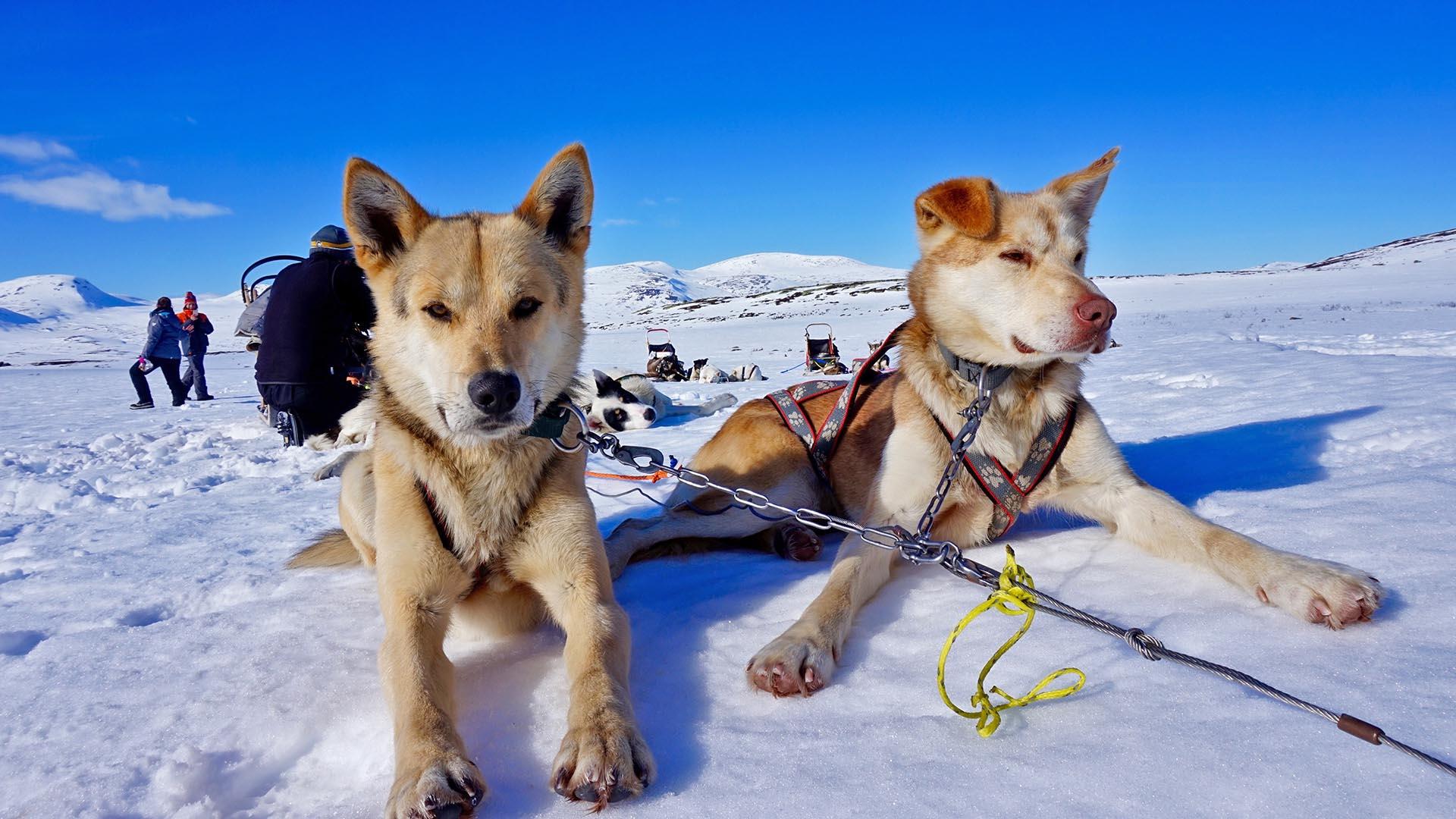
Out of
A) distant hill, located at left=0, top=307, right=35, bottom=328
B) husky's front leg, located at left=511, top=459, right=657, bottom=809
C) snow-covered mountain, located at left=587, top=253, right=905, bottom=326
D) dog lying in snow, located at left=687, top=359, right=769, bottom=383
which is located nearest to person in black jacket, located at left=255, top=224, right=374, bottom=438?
husky's front leg, located at left=511, top=459, right=657, bottom=809

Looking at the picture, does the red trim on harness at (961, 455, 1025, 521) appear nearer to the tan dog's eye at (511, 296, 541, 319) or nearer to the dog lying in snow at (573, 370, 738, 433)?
the tan dog's eye at (511, 296, 541, 319)

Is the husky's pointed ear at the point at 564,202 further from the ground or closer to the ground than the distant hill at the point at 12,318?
closer to the ground

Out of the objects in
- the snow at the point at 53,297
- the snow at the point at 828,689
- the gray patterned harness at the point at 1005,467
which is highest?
the snow at the point at 53,297

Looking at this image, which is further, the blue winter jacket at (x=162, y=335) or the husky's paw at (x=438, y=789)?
the blue winter jacket at (x=162, y=335)

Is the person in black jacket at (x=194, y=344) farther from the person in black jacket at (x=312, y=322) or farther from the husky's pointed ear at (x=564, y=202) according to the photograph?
the husky's pointed ear at (x=564, y=202)

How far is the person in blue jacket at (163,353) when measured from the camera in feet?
44.4

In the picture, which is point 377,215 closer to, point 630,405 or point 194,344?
point 630,405

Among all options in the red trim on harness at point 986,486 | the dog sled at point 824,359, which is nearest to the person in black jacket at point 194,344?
the dog sled at point 824,359

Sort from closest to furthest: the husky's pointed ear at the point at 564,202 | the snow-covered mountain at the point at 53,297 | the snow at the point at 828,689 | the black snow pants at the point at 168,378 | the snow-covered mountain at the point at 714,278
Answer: the snow at the point at 828,689
the husky's pointed ear at the point at 564,202
the black snow pants at the point at 168,378
the snow-covered mountain at the point at 714,278
the snow-covered mountain at the point at 53,297

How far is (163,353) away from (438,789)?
630 inches

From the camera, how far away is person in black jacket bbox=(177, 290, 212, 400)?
48.1 feet

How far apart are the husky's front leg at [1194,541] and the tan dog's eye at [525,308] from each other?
2.24 m

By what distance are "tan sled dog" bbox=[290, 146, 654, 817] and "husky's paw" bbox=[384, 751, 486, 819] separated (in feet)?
0.60

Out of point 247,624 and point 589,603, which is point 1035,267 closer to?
point 589,603
